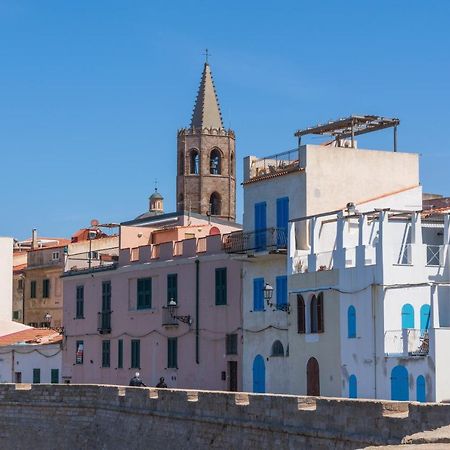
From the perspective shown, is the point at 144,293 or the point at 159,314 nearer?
the point at 159,314

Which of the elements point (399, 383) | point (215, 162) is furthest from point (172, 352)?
point (215, 162)

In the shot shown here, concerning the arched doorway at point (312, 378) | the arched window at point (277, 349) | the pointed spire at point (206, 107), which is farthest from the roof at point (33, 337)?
the pointed spire at point (206, 107)

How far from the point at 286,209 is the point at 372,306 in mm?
6543

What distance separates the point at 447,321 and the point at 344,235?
371 centimetres

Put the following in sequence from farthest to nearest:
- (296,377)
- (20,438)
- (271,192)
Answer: (20,438) < (271,192) < (296,377)

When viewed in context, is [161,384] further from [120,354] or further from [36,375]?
[36,375]

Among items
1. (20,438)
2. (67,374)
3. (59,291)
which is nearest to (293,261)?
(20,438)

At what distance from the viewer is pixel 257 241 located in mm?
38094

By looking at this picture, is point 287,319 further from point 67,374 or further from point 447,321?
point 67,374

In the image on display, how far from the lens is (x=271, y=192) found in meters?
38.3

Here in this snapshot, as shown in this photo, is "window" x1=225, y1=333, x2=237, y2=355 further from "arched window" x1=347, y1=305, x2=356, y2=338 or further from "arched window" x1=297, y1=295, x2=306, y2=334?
"arched window" x1=347, y1=305, x2=356, y2=338

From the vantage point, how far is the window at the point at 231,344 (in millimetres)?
39188

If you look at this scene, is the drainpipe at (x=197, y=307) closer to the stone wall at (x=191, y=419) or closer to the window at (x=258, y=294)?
the window at (x=258, y=294)

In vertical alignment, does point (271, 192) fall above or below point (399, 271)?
above
